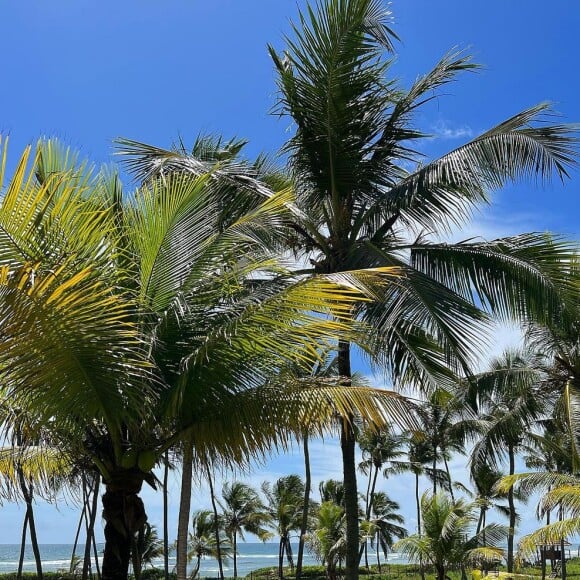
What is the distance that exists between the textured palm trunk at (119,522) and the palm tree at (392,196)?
351cm

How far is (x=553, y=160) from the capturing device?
29.3 feet

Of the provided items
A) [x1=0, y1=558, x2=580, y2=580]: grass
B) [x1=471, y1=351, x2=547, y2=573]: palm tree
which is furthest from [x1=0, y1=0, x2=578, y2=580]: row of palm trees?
[x1=0, y1=558, x2=580, y2=580]: grass

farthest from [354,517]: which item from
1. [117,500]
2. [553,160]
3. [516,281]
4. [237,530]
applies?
[237,530]

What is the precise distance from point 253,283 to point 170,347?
2844mm

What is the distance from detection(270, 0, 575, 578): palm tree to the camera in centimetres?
872

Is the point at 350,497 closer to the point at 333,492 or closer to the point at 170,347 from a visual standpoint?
the point at 170,347

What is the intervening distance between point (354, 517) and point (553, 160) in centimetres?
537

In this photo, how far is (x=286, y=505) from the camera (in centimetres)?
4028

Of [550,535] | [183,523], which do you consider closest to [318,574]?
[550,535]

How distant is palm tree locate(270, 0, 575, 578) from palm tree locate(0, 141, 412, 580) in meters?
2.72

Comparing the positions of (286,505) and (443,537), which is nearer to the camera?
(443,537)

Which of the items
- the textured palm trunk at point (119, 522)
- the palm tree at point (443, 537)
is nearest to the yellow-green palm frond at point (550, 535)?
the palm tree at point (443, 537)

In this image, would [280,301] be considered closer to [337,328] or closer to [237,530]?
[337,328]

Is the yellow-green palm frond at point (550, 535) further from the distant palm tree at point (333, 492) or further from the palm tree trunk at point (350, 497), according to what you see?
the distant palm tree at point (333, 492)
